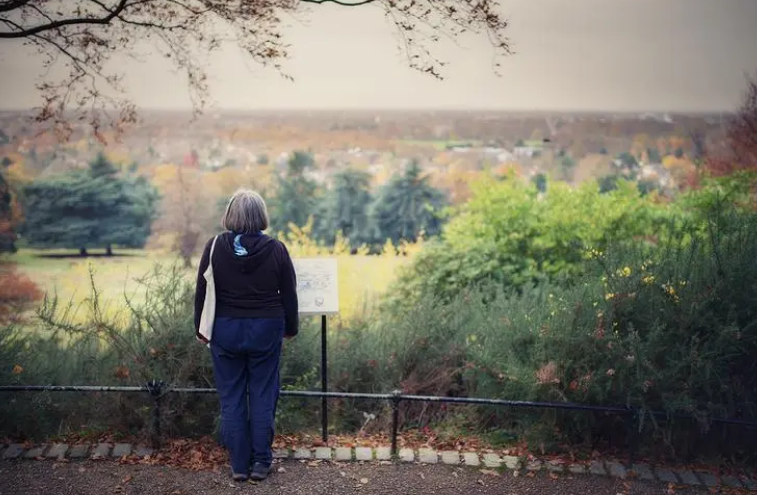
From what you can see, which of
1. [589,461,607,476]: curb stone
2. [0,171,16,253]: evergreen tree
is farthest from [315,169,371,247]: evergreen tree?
[589,461,607,476]: curb stone

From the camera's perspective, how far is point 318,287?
191 inches

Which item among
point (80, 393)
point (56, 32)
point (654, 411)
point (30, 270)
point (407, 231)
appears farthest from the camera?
point (407, 231)

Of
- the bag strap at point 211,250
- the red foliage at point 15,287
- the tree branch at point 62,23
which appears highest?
the tree branch at point 62,23

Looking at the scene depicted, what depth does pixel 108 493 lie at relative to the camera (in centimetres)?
432

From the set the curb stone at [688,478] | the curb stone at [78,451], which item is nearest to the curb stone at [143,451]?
the curb stone at [78,451]

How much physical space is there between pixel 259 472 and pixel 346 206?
973 inches

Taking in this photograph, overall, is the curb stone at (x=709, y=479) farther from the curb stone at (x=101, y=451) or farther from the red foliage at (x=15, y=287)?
the red foliage at (x=15, y=287)

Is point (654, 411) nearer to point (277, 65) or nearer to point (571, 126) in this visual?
point (277, 65)

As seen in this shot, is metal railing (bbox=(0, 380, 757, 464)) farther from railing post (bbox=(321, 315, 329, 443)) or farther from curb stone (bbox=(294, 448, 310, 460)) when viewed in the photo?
curb stone (bbox=(294, 448, 310, 460))

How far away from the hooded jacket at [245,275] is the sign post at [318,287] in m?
0.52

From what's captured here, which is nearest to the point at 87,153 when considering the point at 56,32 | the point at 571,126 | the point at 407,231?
the point at 407,231

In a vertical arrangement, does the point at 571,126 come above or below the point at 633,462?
above

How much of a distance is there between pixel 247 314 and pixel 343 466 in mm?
1276

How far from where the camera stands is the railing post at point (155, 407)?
4723 millimetres
